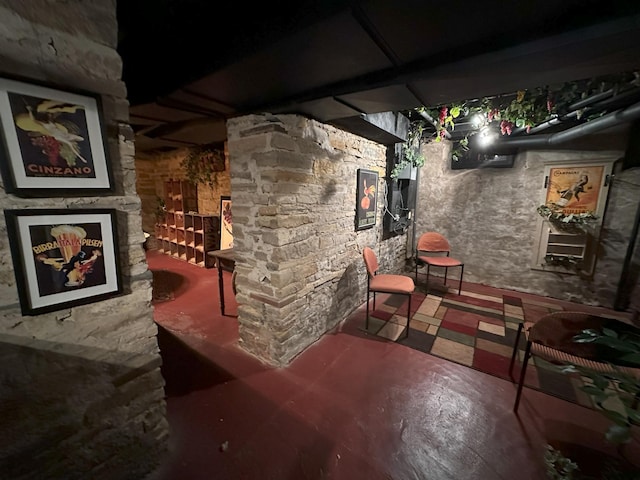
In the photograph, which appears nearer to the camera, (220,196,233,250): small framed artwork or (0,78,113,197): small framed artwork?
(0,78,113,197): small framed artwork

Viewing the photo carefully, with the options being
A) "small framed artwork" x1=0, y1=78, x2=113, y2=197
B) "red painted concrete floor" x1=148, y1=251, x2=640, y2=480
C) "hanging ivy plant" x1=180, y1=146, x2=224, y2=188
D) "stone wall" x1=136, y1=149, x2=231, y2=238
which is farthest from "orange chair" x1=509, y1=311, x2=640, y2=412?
"hanging ivy plant" x1=180, y1=146, x2=224, y2=188

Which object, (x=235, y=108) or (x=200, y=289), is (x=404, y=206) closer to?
(x=235, y=108)

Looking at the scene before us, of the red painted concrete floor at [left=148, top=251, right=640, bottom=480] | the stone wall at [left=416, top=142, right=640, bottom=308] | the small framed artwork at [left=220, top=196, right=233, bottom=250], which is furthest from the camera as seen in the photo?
the small framed artwork at [left=220, top=196, right=233, bottom=250]

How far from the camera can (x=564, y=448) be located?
153 cm

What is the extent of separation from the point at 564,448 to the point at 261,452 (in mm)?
1833

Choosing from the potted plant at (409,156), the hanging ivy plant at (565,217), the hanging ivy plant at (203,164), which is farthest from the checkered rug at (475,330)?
the hanging ivy plant at (203,164)

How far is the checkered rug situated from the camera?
6.91ft

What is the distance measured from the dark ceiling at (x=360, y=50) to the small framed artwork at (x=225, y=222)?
104 inches

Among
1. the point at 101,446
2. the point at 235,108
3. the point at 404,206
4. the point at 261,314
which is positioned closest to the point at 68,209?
the point at 101,446

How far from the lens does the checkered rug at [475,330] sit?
83.0 inches

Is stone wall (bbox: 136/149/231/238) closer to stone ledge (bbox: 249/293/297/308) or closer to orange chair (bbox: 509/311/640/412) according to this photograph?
stone ledge (bbox: 249/293/297/308)

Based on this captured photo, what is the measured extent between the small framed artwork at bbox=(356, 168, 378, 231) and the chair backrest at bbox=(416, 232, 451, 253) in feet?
3.84

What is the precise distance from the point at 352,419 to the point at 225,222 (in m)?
3.69

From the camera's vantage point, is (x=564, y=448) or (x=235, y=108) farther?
(x=235, y=108)
